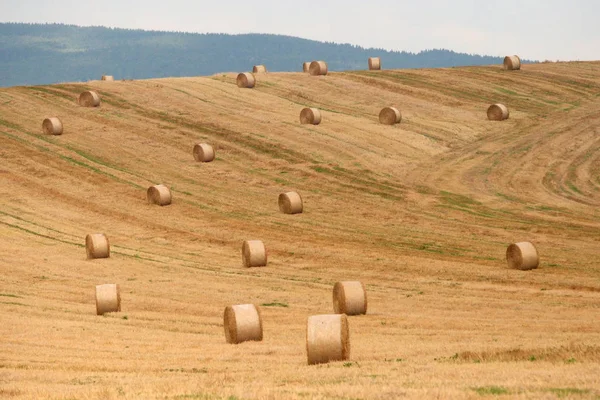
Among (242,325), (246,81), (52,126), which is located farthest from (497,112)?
(242,325)

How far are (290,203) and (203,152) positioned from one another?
30.0 feet

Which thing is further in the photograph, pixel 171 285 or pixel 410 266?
pixel 410 266

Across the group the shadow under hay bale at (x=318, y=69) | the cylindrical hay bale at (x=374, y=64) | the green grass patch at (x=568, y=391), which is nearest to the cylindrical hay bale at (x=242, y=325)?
the green grass patch at (x=568, y=391)

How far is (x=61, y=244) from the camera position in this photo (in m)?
35.5

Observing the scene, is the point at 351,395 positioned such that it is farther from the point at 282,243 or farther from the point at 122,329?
the point at 282,243

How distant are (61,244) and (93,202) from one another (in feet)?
20.5

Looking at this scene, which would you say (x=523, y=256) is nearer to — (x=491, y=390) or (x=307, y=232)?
(x=307, y=232)

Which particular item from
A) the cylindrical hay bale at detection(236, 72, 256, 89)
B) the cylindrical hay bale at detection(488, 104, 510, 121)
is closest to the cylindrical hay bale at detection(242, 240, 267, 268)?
the cylindrical hay bale at detection(488, 104, 510, 121)

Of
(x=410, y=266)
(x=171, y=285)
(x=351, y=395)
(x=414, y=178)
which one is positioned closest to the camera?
(x=351, y=395)

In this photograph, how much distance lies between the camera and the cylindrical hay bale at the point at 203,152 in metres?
47.3

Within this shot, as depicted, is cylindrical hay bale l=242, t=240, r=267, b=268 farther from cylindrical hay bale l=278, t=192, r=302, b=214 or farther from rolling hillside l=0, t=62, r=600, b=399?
cylindrical hay bale l=278, t=192, r=302, b=214

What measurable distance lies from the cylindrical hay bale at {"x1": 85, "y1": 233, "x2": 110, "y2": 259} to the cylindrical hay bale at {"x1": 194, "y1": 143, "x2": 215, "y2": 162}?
568 inches

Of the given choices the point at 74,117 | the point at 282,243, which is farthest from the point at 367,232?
Answer: the point at 74,117

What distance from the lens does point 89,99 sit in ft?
178
